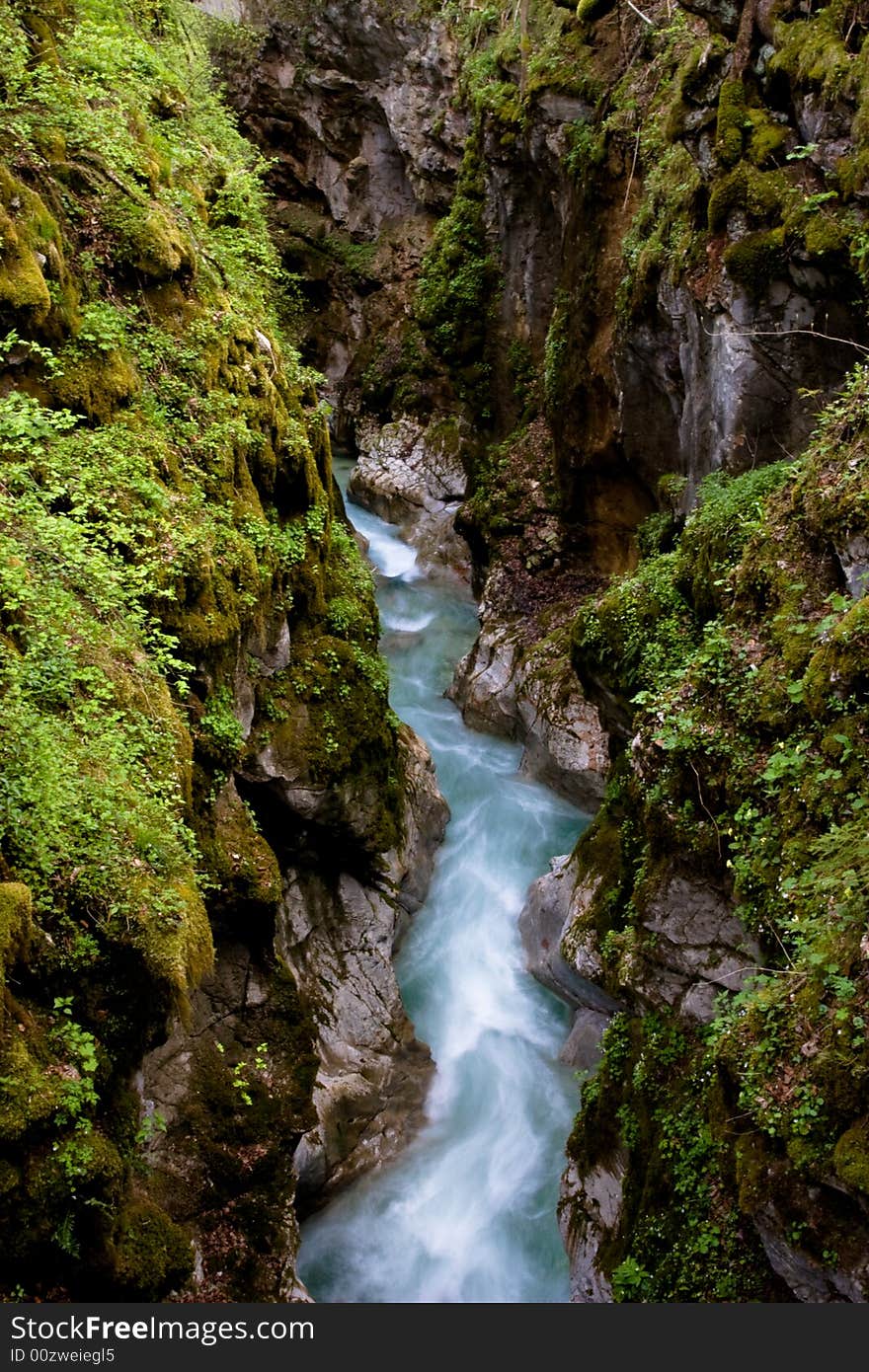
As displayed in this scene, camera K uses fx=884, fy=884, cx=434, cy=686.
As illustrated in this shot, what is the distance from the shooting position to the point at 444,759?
48.1 ft

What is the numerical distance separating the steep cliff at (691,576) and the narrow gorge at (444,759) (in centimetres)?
5

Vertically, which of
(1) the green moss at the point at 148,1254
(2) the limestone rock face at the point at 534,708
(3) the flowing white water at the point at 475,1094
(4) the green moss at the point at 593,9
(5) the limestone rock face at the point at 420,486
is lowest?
(3) the flowing white water at the point at 475,1094

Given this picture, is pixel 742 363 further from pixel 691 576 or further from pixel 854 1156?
pixel 854 1156

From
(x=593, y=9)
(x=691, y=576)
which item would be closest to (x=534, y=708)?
(x=691, y=576)

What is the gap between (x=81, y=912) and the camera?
15.0 feet

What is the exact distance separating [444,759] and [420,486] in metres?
8.80

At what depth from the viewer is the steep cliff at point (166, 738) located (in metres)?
4.48

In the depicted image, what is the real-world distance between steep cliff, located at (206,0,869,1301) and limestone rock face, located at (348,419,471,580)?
780 millimetres

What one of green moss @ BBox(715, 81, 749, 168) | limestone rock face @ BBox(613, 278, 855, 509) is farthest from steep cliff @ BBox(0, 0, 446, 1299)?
green moss @ BBox(715, 81, 749, 168)

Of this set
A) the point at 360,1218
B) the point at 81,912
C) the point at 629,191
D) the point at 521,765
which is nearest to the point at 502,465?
the point at 629,191

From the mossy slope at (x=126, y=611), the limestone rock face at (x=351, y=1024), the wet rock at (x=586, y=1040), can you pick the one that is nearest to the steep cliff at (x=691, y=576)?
the wet rock at (x=586, y=1040)

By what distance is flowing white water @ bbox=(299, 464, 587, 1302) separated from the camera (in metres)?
8.56

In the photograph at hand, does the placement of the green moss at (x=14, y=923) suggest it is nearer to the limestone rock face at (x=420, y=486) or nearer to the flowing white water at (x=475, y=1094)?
the flowing white water at (x=475, y=1094)

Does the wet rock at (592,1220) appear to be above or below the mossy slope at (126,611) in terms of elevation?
below
